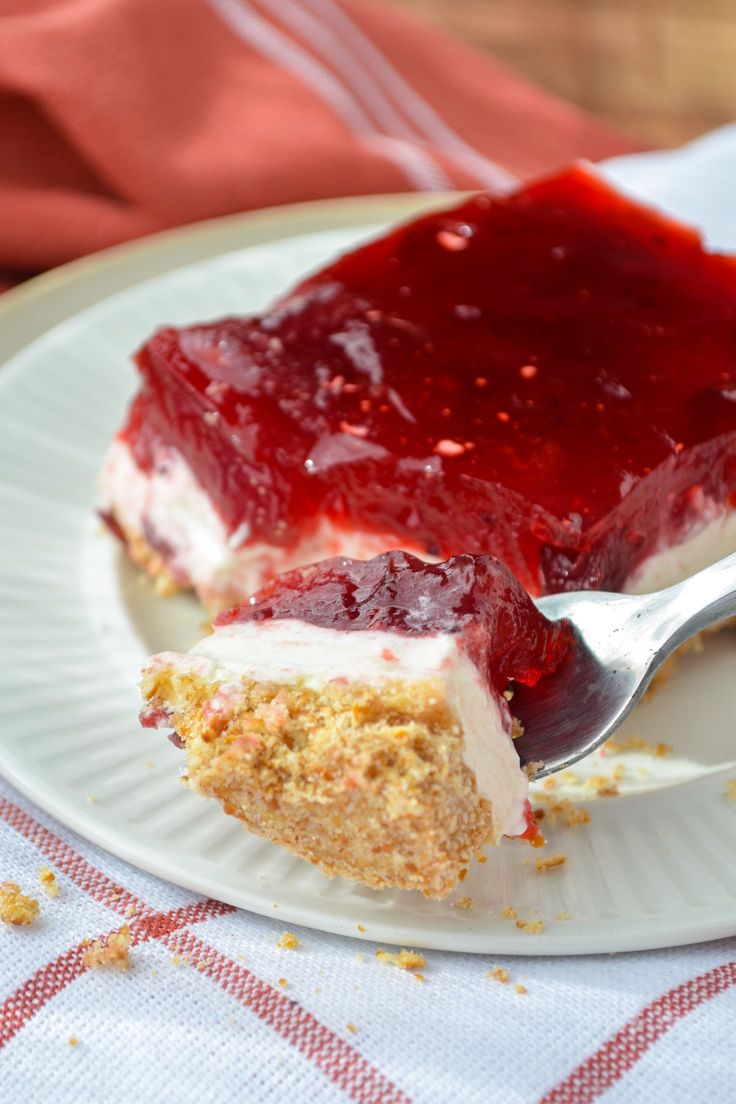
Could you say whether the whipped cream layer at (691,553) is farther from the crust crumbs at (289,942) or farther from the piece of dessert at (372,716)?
the crust crumbs at (289,942)

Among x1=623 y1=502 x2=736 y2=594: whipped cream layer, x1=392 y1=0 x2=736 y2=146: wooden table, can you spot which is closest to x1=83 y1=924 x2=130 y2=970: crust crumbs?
x1=623 y1=502 x2=736 y2=594: whipped cream layer

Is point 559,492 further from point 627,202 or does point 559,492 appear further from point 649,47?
point 649,47

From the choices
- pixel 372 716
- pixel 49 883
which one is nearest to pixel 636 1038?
pixel 372 716

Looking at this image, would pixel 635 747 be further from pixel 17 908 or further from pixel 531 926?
pixel 17 908

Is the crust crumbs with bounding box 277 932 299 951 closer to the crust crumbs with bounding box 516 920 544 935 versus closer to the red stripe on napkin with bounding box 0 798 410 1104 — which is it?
the red stripe on napkin with bounding box 0 798 410 1104

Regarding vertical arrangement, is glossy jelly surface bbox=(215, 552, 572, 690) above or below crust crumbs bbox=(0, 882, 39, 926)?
above

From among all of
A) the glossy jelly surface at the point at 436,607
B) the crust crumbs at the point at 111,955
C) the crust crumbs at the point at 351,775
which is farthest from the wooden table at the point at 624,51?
the crust crumbs at the point at 111,955

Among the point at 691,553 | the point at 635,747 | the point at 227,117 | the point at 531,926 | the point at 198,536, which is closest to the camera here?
the point at 531,926
